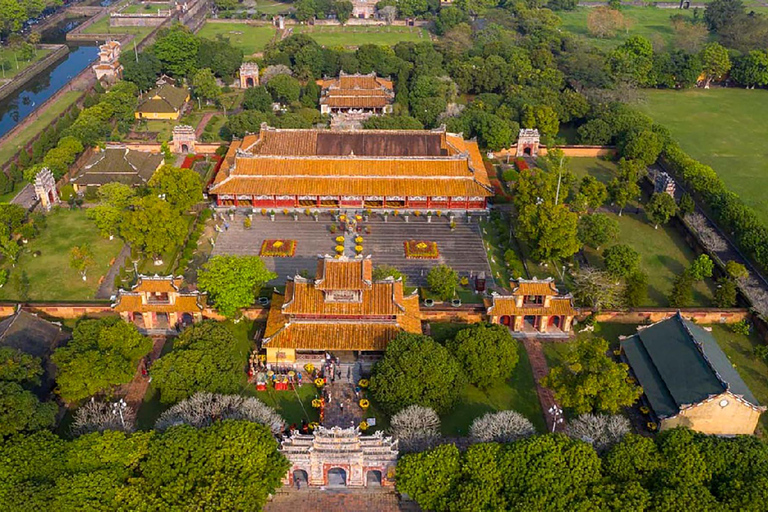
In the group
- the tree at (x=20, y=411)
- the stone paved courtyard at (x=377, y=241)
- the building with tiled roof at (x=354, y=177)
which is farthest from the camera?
the building with tiled roof at (x=354, y=177)

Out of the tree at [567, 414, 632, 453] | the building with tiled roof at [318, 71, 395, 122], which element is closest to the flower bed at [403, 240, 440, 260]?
the tree at [567, 414, 632, 453]

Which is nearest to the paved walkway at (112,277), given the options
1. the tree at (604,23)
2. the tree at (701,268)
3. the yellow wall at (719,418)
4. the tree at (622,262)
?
the tree at (622,262)

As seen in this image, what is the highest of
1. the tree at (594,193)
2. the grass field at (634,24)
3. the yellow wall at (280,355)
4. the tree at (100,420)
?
the tree at (594,193)

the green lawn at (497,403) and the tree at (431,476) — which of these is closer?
the tree at (431,476)

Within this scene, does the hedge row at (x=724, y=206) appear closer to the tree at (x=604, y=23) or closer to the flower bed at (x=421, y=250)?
the flower bed at (x=421, y=250)

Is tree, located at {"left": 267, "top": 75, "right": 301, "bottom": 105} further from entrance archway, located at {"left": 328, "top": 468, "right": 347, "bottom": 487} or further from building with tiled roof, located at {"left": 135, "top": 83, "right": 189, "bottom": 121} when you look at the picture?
entrance archway, located at {"left": 328, "top": 468, "right": 347, "bottom": 487}

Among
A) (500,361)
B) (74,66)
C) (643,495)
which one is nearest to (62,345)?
(500,361)

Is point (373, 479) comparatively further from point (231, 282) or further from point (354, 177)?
point (354, 177)
